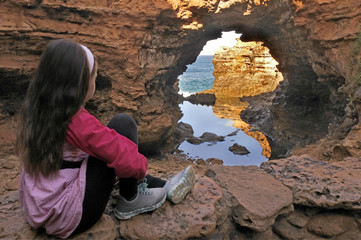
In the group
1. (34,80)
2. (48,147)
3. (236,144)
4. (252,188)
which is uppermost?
(34,80)

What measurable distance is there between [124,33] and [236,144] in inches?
226

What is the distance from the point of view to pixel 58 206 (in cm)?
132

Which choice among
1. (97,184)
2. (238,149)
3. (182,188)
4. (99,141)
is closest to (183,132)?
(238,149)

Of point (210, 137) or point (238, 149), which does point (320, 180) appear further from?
point (210, 137)

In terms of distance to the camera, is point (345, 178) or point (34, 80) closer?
point (34, 80)

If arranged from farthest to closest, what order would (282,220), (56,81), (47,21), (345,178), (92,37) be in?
1. (92,37)
2. (47,21)
3. (345,178)
4. (282,220)
5. (56,81)

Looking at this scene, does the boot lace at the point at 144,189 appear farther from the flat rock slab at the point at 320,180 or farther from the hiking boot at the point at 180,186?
the flat rock slab at the point at 320,180

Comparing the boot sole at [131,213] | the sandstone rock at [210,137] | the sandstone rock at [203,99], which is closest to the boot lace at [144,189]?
the boot sole at [131,213]

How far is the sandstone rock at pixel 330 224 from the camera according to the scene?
2152 mm

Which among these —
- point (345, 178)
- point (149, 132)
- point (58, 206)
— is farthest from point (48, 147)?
point (149, 132)

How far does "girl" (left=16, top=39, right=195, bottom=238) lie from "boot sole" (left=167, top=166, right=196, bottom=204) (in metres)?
0.43

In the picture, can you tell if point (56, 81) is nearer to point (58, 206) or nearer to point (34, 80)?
point (34, 80)

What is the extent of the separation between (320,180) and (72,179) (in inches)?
81.1

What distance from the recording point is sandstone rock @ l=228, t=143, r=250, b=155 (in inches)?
365
